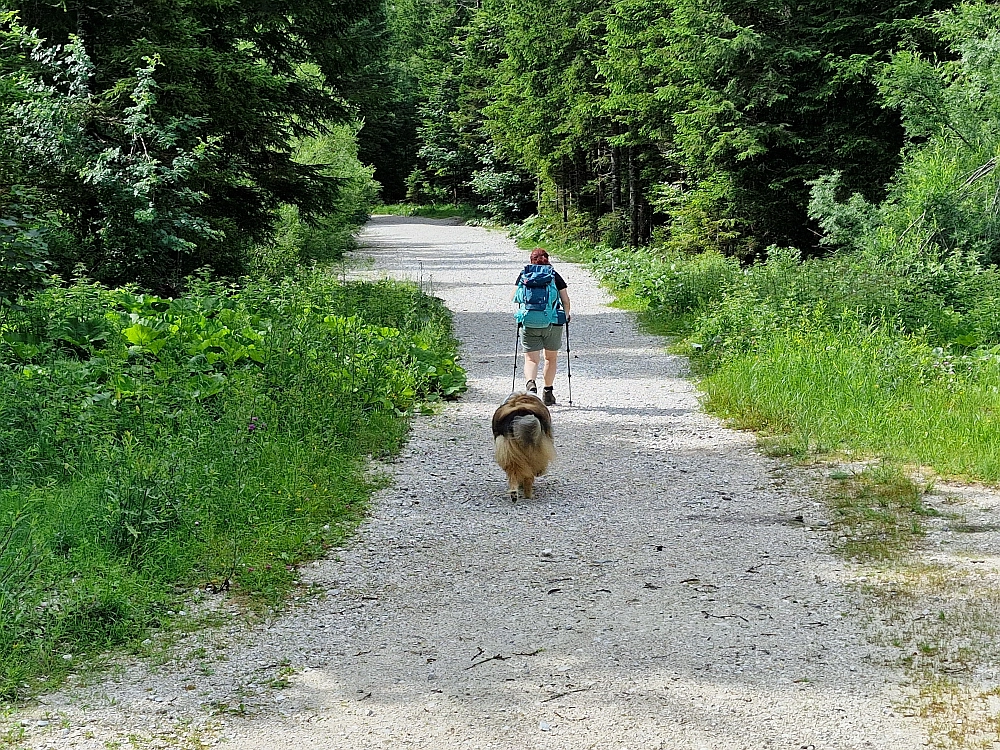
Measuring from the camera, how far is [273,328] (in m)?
9.95

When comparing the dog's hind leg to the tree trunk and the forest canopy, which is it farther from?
the tree trunk

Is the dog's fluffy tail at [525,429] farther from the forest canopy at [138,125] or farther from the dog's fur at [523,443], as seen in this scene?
the forest canopy at [138,125]

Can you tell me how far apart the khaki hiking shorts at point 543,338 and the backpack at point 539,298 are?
79mm

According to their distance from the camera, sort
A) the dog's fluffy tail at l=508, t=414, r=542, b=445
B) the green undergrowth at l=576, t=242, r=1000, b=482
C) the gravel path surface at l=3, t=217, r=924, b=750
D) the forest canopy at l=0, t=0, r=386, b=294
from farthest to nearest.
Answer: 1. the forest canopy at l=0, t=0, r=386, b=294
2. the green undergrowth at l=576, t=242, r=1000, b=482
3. the dog's fluffy tail at l=508, t=414, r=542, b=445
4. the gravel path surface at l=3, t=217, r=924, b=750

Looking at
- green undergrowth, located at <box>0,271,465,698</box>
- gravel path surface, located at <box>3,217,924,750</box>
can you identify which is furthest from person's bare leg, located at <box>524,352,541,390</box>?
gravel path surface, located at <box>3,217,924,750</box>

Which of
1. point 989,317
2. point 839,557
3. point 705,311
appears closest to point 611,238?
point 705,311

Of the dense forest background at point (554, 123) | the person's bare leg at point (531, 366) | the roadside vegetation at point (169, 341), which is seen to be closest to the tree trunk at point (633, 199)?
the dense forest background at point (554, 123)

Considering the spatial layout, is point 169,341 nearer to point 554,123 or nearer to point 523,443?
point 523,443

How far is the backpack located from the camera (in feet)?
35.8

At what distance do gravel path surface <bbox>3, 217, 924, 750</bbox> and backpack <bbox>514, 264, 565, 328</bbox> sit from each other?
2.37 m

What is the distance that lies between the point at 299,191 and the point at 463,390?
583cm

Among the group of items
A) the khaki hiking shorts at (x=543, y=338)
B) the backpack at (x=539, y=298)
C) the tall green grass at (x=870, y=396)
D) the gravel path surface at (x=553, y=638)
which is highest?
the backpack at (x=539, y=298)

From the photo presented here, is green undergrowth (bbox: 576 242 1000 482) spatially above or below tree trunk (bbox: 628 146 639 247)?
below

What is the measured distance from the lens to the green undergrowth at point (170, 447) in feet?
17.2
